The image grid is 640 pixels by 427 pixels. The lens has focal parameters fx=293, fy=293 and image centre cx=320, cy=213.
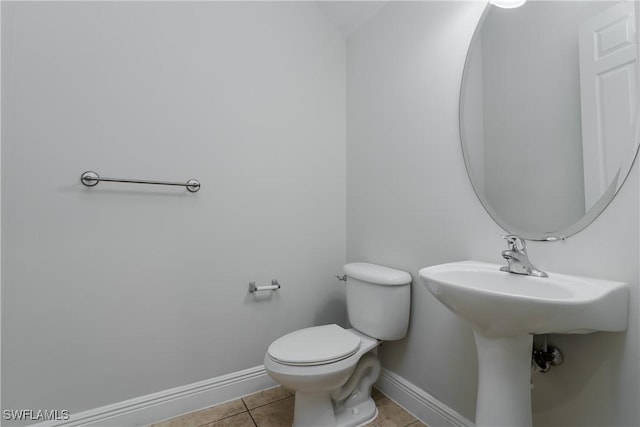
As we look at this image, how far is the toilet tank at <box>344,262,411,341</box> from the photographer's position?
1.37 meters

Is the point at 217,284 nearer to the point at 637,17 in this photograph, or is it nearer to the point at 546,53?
the point at 546,53

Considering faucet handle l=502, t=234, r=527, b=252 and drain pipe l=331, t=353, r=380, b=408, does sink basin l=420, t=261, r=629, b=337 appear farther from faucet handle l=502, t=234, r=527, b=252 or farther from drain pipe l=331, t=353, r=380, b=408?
drain pipe l=331, t=353, r=380, b=408

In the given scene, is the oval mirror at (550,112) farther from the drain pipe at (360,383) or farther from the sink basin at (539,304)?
the drain pipe at (360,383)

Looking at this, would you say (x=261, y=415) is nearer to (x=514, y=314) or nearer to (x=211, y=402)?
(x=211, y=402)

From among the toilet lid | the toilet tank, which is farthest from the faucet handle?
the toilet lid

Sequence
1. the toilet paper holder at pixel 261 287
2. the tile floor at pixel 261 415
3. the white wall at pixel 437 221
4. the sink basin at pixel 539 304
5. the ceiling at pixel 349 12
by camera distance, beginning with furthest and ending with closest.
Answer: the ceiling at pixel 349 12, the toilet paper holder at pixel 261 287, the tile floor at pixel 261 415, the white wall at pixel 437 221, the sink basin at pixel 539 304

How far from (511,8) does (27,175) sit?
1.95m

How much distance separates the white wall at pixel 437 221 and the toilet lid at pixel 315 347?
0.38 meters

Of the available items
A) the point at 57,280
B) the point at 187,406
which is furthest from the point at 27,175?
the point at 187,406

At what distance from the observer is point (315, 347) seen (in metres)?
1.24

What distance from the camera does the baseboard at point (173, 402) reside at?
4.04 feet

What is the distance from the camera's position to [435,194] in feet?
4.38

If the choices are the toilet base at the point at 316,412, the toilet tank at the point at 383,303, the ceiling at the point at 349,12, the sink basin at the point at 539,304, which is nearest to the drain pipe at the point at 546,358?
the sink basin at the point at 539,304

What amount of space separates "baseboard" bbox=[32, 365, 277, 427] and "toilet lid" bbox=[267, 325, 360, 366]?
0.46 metres
